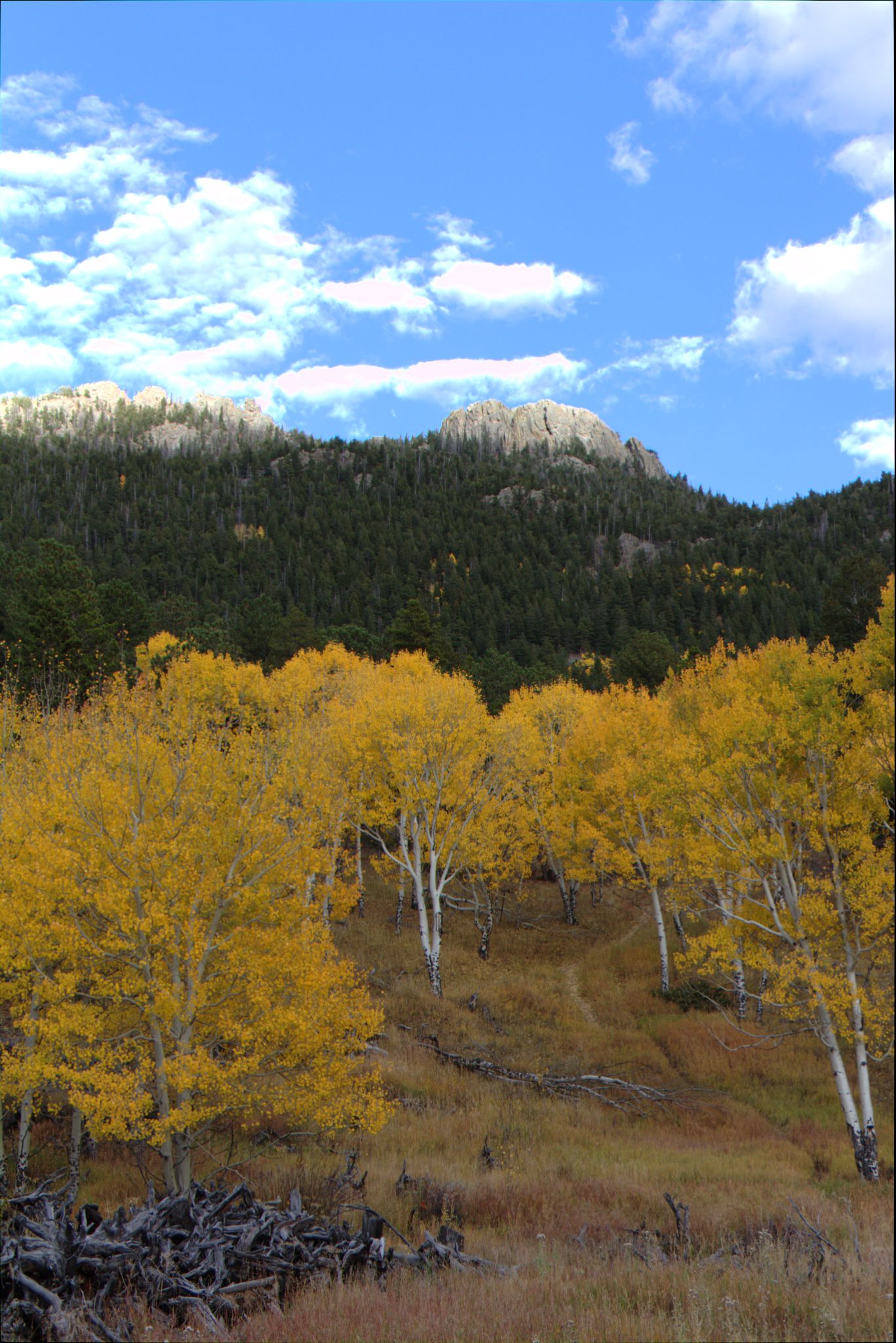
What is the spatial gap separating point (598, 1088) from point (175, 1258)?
59.8ft

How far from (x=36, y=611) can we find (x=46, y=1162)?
115 feet

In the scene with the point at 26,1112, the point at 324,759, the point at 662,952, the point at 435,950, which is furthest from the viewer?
the point at 662,952

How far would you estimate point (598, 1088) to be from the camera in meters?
24.2

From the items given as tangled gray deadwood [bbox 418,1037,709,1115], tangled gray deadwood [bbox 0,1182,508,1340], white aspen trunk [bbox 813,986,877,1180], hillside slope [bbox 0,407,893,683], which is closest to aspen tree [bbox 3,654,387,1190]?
tangled gray deadwood [bbox 0,1182,508,1340]

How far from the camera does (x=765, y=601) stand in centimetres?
12619

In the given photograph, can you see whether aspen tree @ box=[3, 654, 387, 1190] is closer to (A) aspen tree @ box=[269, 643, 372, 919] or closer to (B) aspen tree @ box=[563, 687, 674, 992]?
(A) aspen tree @ box=[269, 643, 372, 919]

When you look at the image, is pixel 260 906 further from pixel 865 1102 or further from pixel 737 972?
pixel 737 972

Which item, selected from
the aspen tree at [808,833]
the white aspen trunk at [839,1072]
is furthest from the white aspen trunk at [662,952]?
the white aspen trunk at [839,1072]

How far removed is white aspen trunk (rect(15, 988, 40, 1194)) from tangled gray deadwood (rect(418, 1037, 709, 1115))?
12959mm

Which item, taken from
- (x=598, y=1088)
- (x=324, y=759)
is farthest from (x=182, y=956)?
(x=598, y=1088)

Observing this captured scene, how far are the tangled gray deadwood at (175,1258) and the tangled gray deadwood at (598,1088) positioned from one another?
14072 millimetres

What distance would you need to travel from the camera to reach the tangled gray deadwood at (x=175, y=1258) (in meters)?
7.95

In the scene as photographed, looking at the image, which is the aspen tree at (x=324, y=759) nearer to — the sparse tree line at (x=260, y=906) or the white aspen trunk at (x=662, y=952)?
the sparse tree line at (x=260, y=906)

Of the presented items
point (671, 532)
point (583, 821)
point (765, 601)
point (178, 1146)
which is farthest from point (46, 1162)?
point (671, 532)
